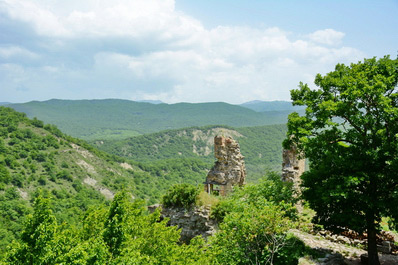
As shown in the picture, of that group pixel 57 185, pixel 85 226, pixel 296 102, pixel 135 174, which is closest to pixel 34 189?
pixel 57 185

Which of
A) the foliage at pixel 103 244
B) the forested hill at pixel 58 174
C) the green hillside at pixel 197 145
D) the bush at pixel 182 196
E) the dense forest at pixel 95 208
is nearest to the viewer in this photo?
the foliage at pixel 103 244

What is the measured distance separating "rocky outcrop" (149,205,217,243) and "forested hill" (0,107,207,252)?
A: 20.6 metres

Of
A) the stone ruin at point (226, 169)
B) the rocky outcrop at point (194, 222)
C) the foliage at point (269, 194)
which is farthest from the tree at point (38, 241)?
the stone ruin at point (226, 169)

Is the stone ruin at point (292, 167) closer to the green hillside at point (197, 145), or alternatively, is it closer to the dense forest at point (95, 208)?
the dense forest at point (95, 208)

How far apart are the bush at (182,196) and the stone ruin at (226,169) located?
3.79 metres

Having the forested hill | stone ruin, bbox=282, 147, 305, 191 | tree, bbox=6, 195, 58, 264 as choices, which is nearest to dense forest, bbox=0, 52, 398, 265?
tree, bbox=6, 195, 58, 264

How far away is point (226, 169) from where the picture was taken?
23.6 m

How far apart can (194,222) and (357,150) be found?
36.6ft

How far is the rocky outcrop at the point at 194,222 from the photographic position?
18.9m

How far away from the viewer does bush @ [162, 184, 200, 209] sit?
1941 cm

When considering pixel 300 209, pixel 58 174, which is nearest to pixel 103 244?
pixel 300 209

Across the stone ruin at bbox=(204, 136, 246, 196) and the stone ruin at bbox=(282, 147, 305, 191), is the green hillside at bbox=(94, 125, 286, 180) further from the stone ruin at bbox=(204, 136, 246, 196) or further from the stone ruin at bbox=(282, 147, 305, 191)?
the stone ruin at bbox=(282, 147, 305, 191)

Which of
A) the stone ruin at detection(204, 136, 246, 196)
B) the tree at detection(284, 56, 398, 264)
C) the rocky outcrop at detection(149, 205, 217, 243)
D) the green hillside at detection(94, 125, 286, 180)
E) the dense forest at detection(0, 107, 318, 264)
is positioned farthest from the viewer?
the green hillside at detection(94, 125, 286, 180)

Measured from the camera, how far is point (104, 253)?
33.6 feet
